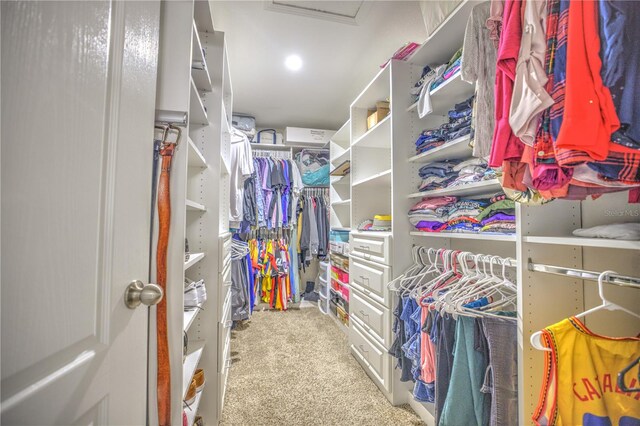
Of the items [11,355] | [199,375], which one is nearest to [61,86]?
[11,355]

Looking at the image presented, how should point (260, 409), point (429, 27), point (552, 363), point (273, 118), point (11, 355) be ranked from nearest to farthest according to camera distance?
1. point (11, 355)
2. point (552, 363)
3. point (429, 27)
4. point (260, 409)
5. point (273, 118)

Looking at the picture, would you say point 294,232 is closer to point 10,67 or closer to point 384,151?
point 384,151

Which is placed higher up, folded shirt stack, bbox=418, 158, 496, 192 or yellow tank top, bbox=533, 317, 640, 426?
folded shirt stack, bbox=418, 158, 496, 192

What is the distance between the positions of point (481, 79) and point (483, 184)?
44 centimetres

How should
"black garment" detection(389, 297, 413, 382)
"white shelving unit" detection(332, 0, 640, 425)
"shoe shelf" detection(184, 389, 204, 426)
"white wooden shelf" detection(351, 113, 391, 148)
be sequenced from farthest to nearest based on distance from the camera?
1. "white wooden shelf" detection(351, 113, 391, 148)
2. "black garment" detection(389, 297, 413, 382)
3. "shoe shelf" detection(184, 389, 204, 426)
4. "white shelving unit" detection(332, 0, 640, 425)

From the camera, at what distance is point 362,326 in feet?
6.73

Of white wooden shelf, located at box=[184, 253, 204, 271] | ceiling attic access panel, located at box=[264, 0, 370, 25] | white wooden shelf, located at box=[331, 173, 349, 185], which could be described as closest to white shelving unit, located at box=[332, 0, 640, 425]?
ceiling attic access panel, located at box=[264, 0, 370, 25]

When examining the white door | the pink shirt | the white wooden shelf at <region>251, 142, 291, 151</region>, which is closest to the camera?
the white door

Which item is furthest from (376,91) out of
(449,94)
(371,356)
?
(371,356)

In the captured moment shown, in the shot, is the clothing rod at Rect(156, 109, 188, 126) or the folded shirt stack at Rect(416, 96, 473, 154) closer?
the clothing rod at Rect(156, 109, 188, 126)

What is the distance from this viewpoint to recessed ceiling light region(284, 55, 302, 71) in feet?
7.43

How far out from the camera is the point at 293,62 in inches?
92.0

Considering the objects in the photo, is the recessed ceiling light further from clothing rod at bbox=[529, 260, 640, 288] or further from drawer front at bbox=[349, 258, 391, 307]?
clothing rod at bbox=[529, 260, 640, 288]

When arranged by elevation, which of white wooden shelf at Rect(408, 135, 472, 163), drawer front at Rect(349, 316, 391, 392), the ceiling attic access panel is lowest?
drawer front at Rect(349, 316, 391, 392)
